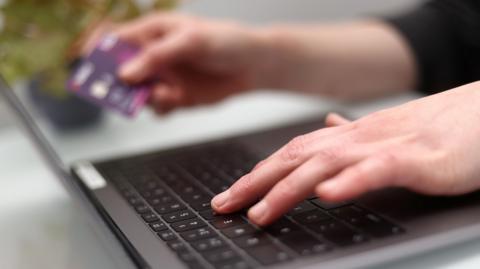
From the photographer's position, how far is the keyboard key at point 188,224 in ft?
1.84

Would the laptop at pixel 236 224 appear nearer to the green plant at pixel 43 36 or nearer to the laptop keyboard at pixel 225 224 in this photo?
the laptop keyboard at pixel 225 224

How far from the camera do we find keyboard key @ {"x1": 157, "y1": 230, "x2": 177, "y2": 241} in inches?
21.3

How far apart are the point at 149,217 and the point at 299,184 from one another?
0.50 feet

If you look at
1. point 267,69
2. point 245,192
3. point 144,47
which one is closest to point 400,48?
point 267,69

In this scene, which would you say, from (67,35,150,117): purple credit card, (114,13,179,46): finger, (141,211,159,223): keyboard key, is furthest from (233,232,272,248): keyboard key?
(114,13,179,46): finger

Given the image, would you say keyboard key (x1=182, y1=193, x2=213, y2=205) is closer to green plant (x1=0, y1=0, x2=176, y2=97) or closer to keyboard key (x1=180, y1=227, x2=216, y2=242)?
keyboard key (x1=180, y1=227, x2=216, y2=242)

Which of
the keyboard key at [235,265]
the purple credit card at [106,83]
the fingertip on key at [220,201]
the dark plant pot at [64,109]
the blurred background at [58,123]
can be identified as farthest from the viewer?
the dark plant pot at [64,109]

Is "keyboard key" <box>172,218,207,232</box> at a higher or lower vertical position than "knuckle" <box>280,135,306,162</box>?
lower

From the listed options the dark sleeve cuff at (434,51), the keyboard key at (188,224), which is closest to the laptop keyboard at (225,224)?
the keyboard key at (188,224)

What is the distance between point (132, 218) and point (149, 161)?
8.0 inches

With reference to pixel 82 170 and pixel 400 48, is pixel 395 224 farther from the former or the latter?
pixel 400 48

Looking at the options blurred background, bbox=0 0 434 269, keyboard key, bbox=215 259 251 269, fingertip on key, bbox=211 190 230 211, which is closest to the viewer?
keyboard key, bbox=215 259 251 269

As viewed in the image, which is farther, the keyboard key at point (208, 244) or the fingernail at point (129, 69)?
the fingernail at point (129, 69)

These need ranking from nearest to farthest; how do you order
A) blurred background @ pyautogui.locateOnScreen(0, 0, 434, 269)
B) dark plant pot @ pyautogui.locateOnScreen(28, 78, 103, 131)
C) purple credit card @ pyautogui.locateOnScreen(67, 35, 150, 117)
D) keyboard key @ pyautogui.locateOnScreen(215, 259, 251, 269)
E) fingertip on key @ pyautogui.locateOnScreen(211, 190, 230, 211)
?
keyboard key @ pyautogui.locateOnScreen(215, 259, 251, 269), fingertip on key @ pyautogui.locateOnScreen(211, 190, 230, 211), blurred background @ pyautogui.locateOnScreen(0, 0, 434, 269), purple credit card @ pyautogui.locateOnScreen(67, 35, 150, 117), dark plant pot @ pyautogui.locateOnScreen(28, 78, 103, 131)
